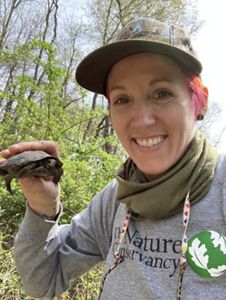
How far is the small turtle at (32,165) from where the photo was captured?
1.34m

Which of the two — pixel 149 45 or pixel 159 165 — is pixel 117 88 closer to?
pixel 149 45

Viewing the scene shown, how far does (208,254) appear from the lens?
40.0 inches

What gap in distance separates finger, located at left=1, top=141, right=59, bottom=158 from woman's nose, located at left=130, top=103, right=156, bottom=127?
0.41m

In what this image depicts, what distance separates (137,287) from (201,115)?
0.57 m

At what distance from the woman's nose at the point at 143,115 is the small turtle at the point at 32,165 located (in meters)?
0.40

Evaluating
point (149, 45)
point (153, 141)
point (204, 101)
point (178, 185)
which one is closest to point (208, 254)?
point (178, 185)

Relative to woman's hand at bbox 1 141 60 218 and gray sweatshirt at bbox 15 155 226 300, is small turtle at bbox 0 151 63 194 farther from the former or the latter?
gray sweatshirt at bbox 15 155 226 300

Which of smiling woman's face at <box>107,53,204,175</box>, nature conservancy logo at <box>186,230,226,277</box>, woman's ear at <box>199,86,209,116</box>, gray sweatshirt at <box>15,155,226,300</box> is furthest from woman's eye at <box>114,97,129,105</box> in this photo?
nature conservancy logo at <box>186,230,226,277</box>

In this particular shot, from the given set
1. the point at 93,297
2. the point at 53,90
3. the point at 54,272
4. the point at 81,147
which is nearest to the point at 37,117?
the point at 53,90

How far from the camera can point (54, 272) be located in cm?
146

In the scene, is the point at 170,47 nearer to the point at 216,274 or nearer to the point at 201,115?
the point at 201,115

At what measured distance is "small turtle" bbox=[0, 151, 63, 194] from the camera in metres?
1.34

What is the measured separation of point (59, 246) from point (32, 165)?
0.34 metres

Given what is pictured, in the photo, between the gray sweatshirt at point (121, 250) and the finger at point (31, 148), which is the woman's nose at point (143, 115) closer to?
the gray sweatshirt at point (121, 250)
